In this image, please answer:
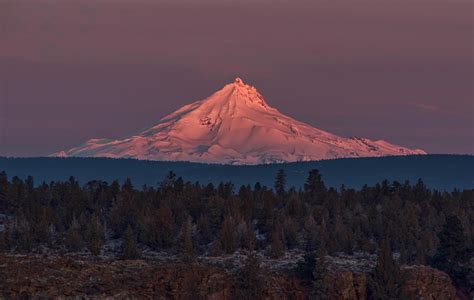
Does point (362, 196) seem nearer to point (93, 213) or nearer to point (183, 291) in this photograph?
point (93, 213)

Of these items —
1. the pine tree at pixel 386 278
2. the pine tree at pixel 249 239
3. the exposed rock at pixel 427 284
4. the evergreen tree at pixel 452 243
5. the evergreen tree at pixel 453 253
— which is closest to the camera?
the pine tree at pixel 386 278

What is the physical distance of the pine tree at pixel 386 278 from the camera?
4131 inches

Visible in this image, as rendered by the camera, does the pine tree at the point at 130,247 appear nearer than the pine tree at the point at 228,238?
Yes

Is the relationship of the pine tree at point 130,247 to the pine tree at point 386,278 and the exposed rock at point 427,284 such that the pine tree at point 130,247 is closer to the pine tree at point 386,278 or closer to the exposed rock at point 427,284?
the pine tree at point 386,278

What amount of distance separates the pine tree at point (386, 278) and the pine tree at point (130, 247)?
19.0 m

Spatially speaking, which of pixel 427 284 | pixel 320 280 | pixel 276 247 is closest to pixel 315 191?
pixel 276 247

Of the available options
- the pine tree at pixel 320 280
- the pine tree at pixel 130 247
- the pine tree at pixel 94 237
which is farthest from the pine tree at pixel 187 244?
the pine tree at pixel 320 280

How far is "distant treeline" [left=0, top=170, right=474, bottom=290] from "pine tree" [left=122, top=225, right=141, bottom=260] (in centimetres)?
8

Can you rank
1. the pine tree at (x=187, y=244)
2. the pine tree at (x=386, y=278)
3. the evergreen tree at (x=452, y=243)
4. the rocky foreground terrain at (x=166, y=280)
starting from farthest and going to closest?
the evergreen tree at (x=452, y=243) → the pine tree at (x=187, y=244) → the pine tree at (x=386, y=278) → the rocky foreground terrain at (x=166, y=280)

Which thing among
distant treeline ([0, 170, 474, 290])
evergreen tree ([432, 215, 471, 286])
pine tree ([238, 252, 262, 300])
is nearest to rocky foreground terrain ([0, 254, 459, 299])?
pine tree ([238, 252, 262, 300])

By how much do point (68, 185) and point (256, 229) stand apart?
26.6 m

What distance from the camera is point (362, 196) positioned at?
484ft

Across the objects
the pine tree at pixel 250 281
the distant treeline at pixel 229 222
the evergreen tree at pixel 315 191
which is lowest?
the pine tree at pixel 250 281

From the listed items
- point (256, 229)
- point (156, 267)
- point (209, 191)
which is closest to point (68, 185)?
point (209, 191)
